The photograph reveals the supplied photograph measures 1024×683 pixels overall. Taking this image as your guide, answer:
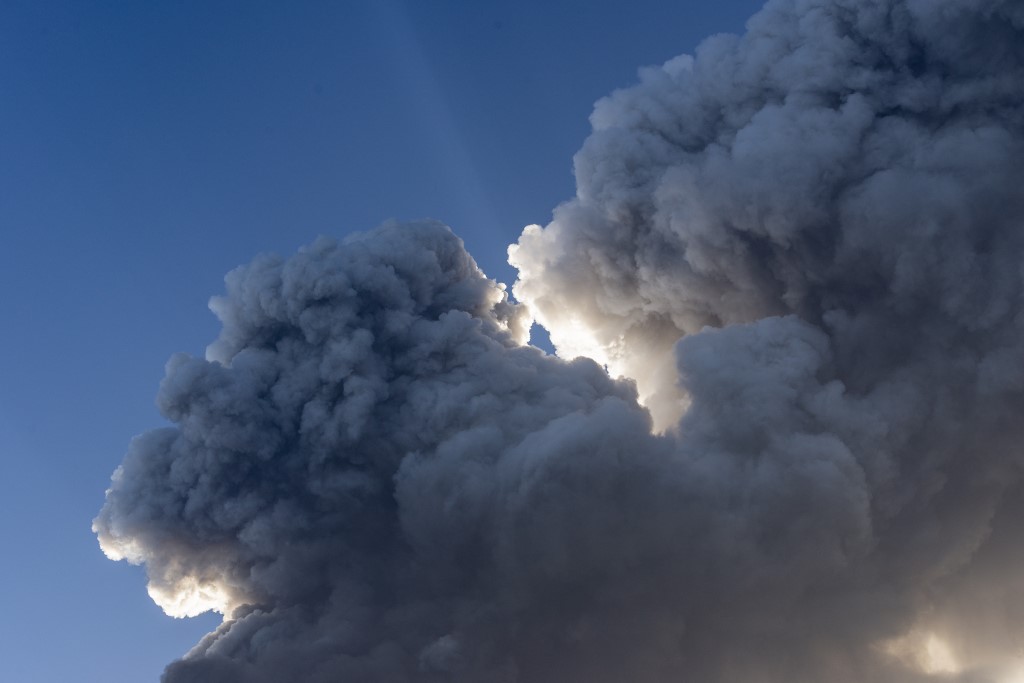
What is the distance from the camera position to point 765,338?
40.8 m

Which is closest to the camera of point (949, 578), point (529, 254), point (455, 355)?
point (949, 578)

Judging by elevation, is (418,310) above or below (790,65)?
below

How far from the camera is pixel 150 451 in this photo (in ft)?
144

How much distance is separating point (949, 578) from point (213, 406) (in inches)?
1125

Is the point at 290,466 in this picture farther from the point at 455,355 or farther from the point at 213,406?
the point at 455,355

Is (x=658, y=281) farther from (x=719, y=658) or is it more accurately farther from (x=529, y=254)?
(x=719, y=658)

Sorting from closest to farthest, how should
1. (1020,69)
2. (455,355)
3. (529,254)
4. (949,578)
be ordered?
(1020,69) → (949,578) → (455,355) → (529,254)

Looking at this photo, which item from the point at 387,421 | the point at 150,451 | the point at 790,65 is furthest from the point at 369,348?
the point at 790,65

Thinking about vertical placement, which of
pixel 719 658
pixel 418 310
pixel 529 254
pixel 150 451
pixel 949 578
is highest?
pixel 529 254

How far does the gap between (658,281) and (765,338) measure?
630 cm

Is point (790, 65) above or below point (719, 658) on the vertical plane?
above

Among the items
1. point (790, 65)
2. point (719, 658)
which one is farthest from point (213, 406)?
point (790, 65)

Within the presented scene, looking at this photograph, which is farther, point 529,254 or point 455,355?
point 529,254

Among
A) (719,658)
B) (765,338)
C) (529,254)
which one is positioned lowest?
(719,658)
